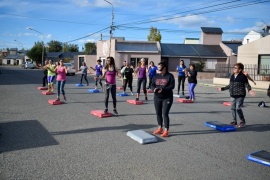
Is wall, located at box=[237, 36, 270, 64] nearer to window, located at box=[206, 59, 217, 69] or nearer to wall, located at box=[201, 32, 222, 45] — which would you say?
window, located at box=[206, 59, 217, 69]

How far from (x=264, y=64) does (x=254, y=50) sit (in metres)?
1.64

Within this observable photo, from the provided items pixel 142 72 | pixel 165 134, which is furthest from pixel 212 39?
pixel 165 134

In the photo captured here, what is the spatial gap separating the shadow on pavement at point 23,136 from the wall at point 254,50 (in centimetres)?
2228

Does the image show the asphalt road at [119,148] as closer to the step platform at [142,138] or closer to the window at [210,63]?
the step platform at [142,138]

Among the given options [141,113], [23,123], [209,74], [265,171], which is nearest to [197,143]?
[265,171]

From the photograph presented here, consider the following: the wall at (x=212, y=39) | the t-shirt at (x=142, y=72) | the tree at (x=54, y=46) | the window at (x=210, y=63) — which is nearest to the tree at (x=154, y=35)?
the wall at (x=212, y=39)

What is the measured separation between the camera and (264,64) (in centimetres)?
2461

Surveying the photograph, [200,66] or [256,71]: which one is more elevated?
[200,66]

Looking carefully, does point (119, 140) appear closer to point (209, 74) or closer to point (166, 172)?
point (166, 172)

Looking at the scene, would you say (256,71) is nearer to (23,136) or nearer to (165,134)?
(165,134)

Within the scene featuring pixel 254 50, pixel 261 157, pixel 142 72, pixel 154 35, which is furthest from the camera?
pixel 154 35

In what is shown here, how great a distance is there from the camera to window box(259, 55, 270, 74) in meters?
23.3

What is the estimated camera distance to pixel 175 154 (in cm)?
565

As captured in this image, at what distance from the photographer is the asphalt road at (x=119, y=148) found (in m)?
4.69
